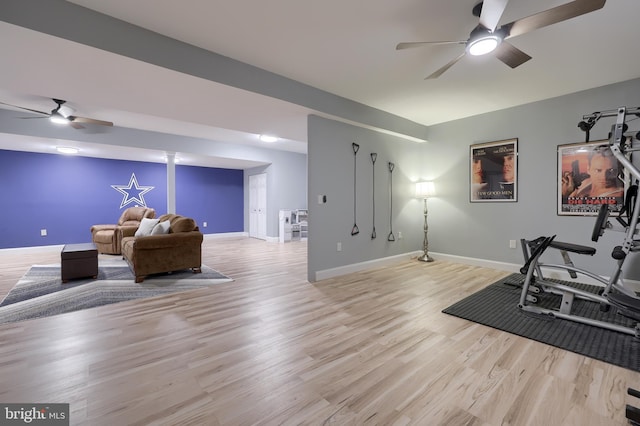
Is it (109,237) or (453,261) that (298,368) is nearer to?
(453,261)

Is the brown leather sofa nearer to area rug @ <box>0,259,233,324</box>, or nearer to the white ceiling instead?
area rug @ <box>0,259,233,324</box>

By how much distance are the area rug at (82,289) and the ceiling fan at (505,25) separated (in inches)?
149

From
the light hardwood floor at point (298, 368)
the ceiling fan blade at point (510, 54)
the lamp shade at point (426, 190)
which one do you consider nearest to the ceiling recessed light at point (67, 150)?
the light hardwood floor at point (298, 368)

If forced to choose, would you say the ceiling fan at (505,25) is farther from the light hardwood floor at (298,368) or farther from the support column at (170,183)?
the support column at (170,183)

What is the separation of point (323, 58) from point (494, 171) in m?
3.36

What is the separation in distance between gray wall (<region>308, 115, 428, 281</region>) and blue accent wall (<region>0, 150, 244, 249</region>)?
5793 mm

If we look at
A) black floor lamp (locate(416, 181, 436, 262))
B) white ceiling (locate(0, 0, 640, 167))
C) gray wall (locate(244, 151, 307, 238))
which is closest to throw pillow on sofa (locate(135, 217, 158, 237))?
white ceiling (locate(0, 0, 640, 167))

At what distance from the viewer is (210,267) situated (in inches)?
192

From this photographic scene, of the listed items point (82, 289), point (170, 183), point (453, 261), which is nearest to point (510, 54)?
point (453, 261)

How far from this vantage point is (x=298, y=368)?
74.7 inches

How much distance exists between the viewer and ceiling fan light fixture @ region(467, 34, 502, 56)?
2139 millimetres

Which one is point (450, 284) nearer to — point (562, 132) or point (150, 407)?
point (562, 132)

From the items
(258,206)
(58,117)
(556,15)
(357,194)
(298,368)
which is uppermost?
(58,117)

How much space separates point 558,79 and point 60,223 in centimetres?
→ 975
